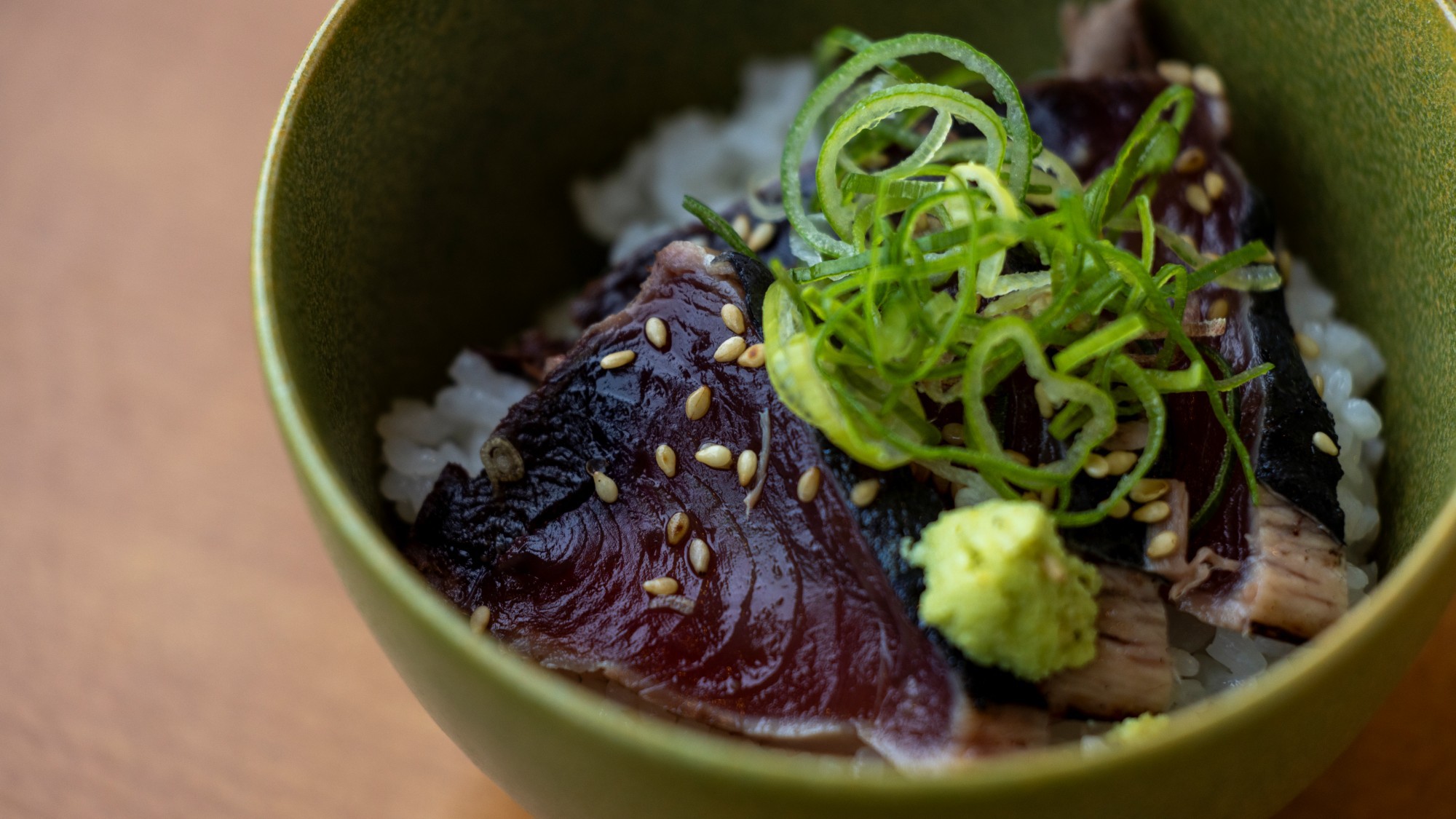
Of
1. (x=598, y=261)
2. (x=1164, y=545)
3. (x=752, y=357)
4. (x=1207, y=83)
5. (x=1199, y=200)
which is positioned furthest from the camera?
(x=598, y=261)

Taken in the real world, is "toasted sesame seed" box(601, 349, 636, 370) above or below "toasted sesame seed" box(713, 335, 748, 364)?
above

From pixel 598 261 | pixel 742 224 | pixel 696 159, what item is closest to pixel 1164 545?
pixel 742 224

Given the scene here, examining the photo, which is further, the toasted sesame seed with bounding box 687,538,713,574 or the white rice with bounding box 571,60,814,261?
the white rice with bounding box 571,60,814,261

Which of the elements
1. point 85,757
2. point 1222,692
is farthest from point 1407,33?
point 85,757

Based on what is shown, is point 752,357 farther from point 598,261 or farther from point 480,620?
point 598,261

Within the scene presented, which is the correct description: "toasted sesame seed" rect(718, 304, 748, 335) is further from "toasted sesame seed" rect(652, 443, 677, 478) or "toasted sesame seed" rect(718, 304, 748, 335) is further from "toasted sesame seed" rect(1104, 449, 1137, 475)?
"toasted sesame seed" rect(1104, 449, 1137, 475)

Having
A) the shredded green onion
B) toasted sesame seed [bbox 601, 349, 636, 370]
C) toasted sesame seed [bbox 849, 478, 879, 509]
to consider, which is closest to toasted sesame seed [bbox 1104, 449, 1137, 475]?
the shredded green onion

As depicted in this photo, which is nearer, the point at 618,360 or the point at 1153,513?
the point at 1153,513
